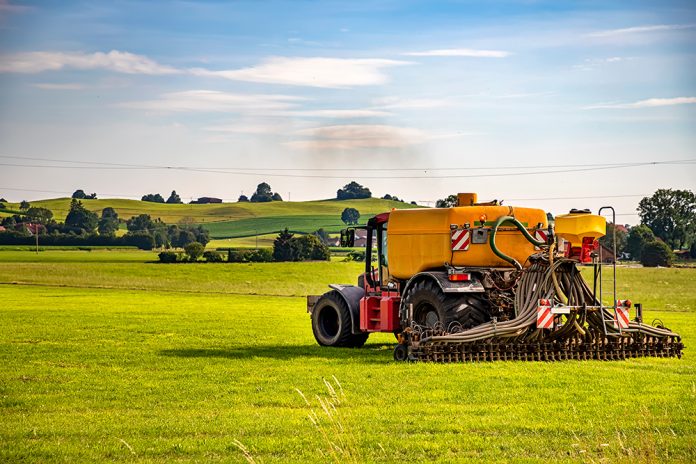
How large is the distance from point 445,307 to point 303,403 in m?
6.87

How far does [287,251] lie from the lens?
10988 centimetres

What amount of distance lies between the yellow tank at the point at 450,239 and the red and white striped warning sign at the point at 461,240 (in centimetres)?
7

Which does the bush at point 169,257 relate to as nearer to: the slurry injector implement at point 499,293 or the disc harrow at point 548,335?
the slurry injector implement at point 499,293

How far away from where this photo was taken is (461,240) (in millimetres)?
22828

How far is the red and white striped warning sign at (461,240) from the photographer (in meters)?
22.8

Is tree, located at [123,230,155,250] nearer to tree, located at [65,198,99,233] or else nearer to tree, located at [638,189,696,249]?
tree, located at [65,198,99,233]

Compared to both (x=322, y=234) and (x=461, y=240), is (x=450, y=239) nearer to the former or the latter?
(x=461, y=240)

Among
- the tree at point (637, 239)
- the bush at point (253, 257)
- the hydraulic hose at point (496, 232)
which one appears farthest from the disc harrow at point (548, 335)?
the tree at point (637, 239)

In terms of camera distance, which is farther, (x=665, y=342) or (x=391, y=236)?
(x=391, y=236)

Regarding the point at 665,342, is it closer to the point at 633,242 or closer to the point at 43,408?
the point at 43,408

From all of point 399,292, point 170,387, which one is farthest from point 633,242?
point 170,387

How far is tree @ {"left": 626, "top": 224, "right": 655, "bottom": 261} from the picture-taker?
129375 mm

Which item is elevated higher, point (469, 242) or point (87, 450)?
point (469, 242)

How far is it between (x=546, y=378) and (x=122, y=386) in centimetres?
715
